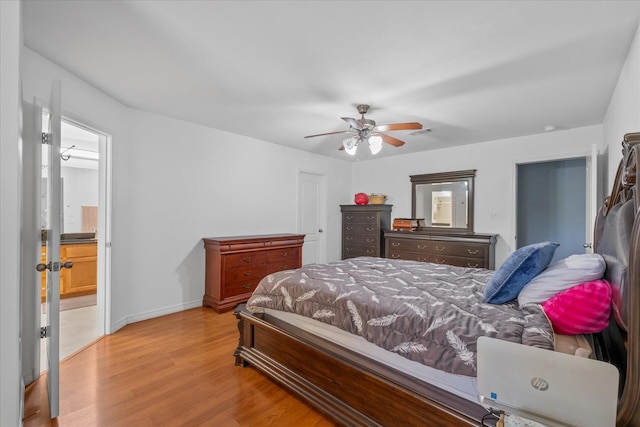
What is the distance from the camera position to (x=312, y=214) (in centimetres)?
566

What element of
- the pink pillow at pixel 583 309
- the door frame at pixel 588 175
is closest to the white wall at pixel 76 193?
the pink pillow at pixel 583 309

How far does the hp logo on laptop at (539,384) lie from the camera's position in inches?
34.9

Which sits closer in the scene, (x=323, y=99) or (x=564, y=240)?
(x=323, y=99)

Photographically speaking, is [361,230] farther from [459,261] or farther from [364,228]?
[459,261]

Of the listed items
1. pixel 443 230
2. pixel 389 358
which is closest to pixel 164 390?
pixel 389 358

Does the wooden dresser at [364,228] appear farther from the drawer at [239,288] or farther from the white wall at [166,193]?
the drawer at [239,288]

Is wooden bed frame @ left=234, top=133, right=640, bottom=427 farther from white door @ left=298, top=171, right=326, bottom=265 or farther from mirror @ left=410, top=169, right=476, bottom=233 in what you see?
white door @ left=298, top=171, right=326, bottom=265

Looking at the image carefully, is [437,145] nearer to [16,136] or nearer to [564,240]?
[564,240]

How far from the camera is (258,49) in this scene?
2.09 meters

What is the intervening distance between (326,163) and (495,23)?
13.7 ft

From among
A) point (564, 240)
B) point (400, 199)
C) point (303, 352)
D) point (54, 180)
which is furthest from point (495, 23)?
point (564, 240)

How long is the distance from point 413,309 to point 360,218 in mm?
4162

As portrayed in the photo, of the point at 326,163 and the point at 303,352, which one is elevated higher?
the point at 326,163

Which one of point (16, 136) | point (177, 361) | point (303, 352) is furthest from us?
point (177, 361)
